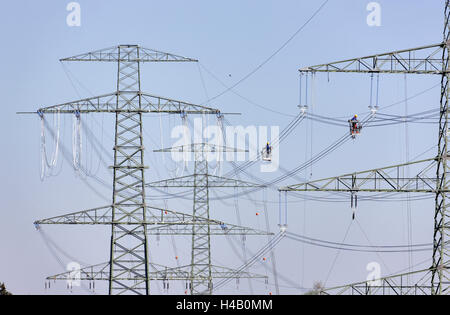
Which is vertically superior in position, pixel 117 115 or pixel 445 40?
pixel 445 40

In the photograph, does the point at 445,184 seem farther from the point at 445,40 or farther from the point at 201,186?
the point at 201,186

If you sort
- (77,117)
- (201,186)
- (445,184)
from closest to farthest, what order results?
1. (445,184)
2. (77,117)
3. (201,186)

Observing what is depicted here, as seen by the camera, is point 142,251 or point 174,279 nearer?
point 142,251
